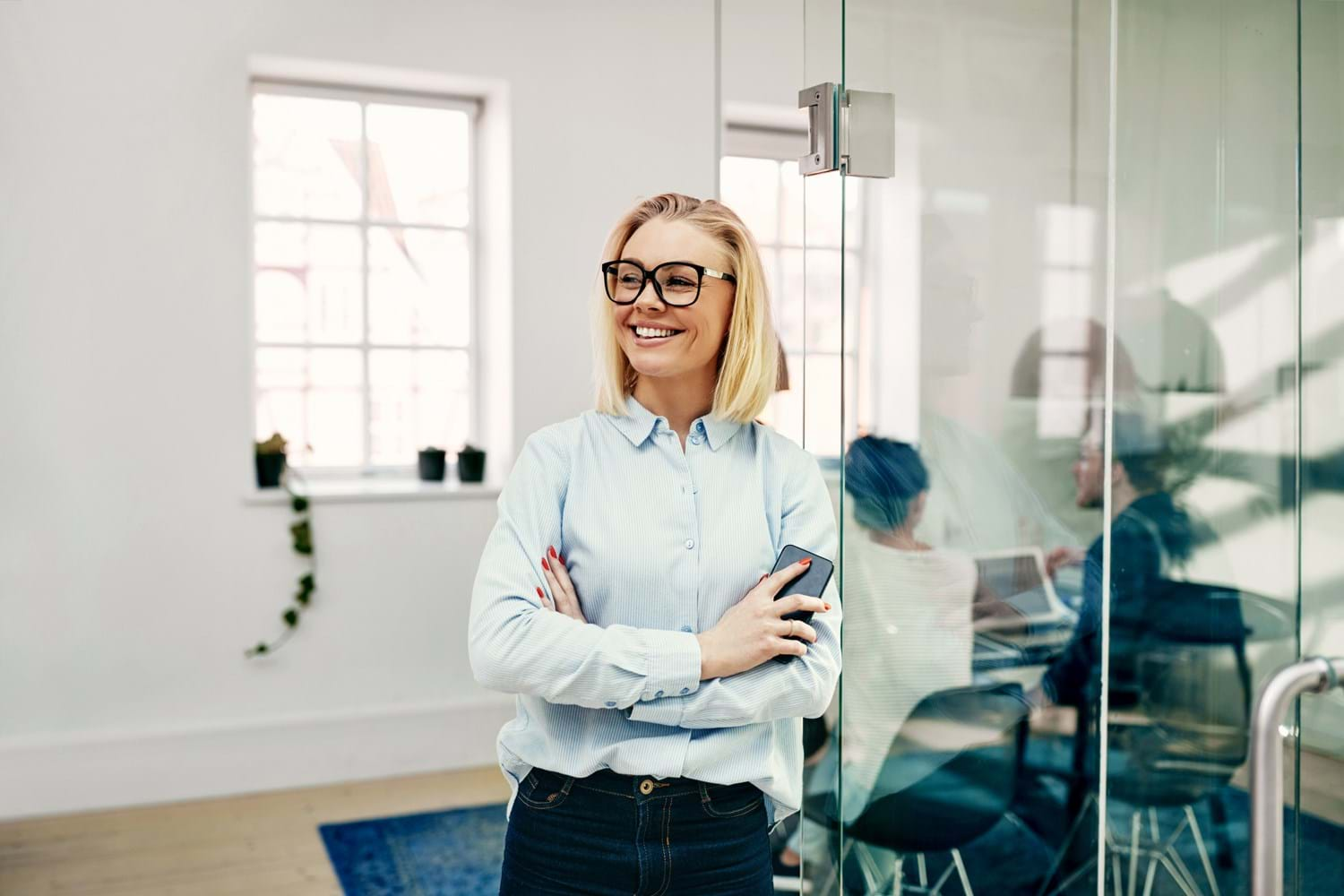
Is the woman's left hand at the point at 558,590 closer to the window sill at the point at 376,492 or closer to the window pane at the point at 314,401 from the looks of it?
the window sill at the point at 376,492

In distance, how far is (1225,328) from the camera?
152 cm

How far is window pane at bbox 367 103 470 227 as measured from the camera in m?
4.31

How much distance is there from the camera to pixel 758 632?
1263mm

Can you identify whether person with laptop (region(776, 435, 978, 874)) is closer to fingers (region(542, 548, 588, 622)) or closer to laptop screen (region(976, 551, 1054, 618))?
laptop screen (region(976, 551, 1054, 618))

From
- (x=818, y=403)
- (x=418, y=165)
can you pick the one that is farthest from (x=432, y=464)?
(x=818, y=403)

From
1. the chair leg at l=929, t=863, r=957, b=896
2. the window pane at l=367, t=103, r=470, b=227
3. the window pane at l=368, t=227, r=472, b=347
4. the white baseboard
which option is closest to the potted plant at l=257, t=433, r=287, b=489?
the window pane at l=368, t=227, r=472, b=347

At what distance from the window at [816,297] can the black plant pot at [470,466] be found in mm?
2524

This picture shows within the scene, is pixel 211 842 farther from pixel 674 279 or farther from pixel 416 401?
pixel 674 279

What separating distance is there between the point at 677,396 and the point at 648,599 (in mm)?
253

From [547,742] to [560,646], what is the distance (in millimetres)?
130

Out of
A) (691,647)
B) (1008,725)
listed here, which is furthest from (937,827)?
(691,647)

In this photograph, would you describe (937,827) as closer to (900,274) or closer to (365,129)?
(900,274)

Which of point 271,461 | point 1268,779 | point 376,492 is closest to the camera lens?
point 1268,779

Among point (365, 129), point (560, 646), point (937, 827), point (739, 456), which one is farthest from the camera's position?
point (365, 129)
